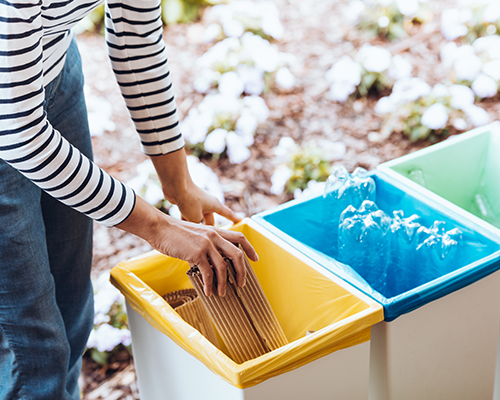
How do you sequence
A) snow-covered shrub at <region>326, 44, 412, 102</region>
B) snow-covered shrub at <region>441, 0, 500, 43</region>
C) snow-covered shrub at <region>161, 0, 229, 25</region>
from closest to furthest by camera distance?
snow-covered shrub at <region>326, 44, 412, 102</region> < snow-covered shrub at <region>441, 0, 500, 43</region> < snow-covered shrub at <region>161, 0, 229, 25</region>

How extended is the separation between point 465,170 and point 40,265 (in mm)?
1122

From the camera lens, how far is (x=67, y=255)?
1280mm

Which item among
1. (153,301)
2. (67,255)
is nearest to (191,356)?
(153,301)

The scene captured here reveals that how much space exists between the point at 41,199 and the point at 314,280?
0.61 m

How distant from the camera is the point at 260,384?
0.92m

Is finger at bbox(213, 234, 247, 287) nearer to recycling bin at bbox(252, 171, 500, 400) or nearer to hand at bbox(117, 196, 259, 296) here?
hand at bbox(117, 196, 259, 296)

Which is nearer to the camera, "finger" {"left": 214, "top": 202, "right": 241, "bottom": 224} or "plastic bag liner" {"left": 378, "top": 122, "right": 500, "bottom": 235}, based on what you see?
"finger" {"left": 214, "top": 202, "right": 241, "bottom": 224}

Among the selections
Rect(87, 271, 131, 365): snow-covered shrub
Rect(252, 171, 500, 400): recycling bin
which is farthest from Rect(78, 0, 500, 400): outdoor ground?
Rect(252, 171, 500, 400): recycling bin

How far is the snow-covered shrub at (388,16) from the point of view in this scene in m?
3.20

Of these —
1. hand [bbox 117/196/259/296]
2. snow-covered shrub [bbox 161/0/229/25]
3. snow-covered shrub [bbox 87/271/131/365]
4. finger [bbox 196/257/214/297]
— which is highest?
snow-covered shrub [bbox 161/0/229/25]

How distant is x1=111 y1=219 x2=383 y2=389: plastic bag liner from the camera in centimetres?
92

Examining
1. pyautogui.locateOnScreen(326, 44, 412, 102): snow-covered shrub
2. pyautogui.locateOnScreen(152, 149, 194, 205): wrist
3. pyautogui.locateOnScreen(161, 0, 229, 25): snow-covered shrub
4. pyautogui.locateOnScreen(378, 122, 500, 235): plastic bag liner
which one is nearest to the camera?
pyautogui.locateOnScreen(152, 149, 194, 205): wrist

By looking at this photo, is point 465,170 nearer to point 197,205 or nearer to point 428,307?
point 428,307

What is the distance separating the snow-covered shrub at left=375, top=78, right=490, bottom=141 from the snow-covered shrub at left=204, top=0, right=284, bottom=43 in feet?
2.86
